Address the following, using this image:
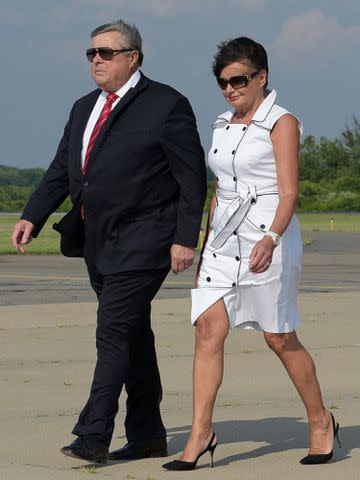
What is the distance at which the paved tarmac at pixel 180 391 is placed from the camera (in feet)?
22.0

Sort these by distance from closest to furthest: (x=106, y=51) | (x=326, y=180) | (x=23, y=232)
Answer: (x=106, y=51) < (x=23, y=232) < (x=326, y=180)

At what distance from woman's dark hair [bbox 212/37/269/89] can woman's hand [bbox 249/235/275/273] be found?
3.00 ft

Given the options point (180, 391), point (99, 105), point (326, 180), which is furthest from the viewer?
point (326, 180)

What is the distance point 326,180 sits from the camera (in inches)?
4119

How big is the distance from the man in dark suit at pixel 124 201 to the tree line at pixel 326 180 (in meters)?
79.1

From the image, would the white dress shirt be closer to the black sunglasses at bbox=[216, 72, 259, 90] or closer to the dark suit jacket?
the dark suit jacket

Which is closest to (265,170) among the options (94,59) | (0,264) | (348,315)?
(94,59)

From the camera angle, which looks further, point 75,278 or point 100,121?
point 75,278

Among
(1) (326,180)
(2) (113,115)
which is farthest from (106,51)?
(1) (326,180)

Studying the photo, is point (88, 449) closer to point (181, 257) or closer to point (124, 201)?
point (181, 257)

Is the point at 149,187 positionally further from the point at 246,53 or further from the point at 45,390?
the point at 45,390

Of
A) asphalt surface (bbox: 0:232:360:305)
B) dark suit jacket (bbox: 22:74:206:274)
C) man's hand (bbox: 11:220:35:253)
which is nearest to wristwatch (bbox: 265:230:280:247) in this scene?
dark suit jacket (bbox: 22:74:206:274)

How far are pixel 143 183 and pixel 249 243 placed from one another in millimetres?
612

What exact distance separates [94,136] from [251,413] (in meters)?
2.39
